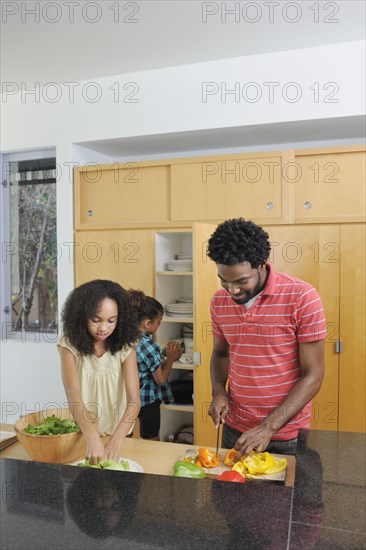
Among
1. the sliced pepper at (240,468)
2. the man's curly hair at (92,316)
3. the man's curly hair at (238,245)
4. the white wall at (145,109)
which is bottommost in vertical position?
the sliced pepper at (240,468)

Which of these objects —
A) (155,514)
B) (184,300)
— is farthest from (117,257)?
(155,514)

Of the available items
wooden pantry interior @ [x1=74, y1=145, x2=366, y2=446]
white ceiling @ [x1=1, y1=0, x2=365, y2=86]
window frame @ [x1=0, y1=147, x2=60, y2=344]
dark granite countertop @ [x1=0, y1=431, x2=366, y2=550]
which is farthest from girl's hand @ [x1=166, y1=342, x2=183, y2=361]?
dark granite countertop @ [x1=0, y1=431, x2=366, y2=550]

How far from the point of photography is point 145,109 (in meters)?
3.10

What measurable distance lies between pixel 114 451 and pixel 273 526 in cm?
84

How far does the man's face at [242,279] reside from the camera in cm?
156

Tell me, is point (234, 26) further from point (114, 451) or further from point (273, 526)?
point (273, 526)

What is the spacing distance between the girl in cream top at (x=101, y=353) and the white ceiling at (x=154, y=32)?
146 cm

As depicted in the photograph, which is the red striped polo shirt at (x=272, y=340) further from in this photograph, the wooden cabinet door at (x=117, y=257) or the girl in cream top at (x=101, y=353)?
the wooden cabinet door at (x=117, y=257)

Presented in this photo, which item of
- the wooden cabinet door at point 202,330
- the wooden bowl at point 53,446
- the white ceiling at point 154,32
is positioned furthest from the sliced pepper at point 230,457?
the white ceiling at point 154,32

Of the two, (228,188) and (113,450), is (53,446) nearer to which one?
(113,450)

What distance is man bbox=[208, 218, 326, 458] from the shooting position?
1.58m

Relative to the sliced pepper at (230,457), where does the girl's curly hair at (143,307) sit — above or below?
above

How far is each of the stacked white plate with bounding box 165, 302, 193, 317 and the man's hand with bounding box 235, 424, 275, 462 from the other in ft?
5.05

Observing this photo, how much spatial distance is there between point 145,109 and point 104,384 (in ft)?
6.44
